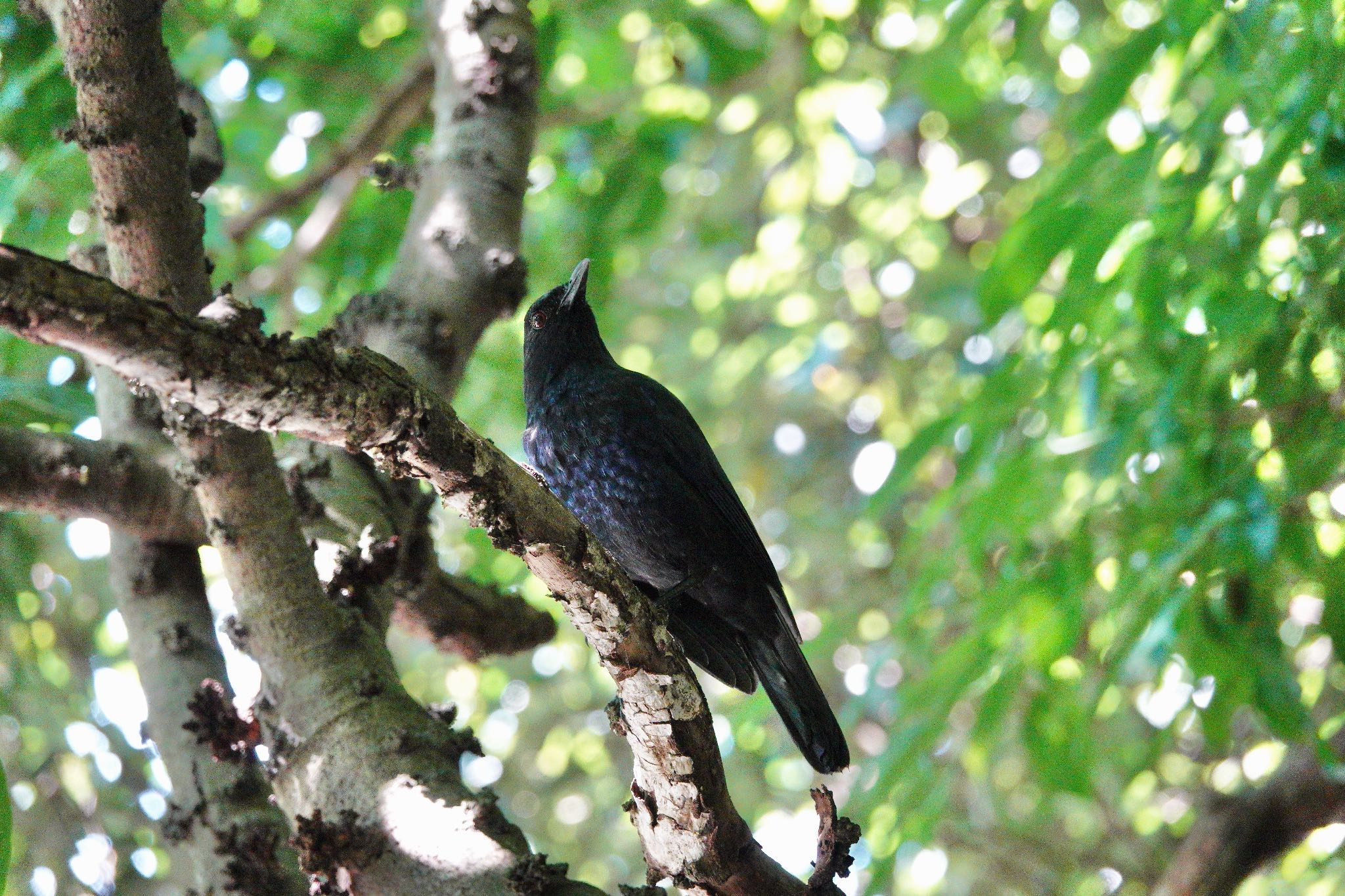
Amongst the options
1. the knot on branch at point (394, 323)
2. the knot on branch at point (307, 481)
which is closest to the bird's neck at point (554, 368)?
the knot on branch at point (394, 323)

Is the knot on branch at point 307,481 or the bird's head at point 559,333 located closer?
the knot on branch at point 307,481

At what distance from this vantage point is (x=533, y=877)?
2.01m

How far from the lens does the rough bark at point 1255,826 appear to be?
375cm

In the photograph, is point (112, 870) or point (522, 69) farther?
point (112, 870)

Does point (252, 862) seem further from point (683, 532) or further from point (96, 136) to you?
point (96, 136)

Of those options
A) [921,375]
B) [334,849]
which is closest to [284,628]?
[334,849]

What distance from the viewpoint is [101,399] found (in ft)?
10.00

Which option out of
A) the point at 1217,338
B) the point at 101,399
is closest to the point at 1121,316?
the point at 1217,338

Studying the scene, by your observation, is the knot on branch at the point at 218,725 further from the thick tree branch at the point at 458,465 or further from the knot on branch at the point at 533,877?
the thick tree branch at the point at 458,465

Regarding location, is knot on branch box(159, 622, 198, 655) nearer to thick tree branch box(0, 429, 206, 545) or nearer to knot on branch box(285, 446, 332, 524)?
thick tree branch box(0, 429, 206, 545)

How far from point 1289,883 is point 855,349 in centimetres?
361

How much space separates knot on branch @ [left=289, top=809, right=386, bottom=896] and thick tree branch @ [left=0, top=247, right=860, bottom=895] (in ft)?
1.79

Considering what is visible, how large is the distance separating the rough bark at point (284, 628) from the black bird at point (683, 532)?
0.84 metres

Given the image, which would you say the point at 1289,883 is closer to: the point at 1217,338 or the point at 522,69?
the point at 1217,338
